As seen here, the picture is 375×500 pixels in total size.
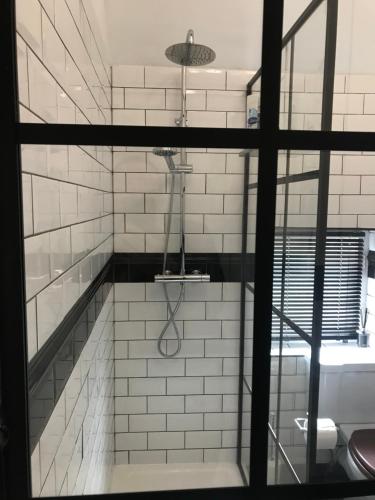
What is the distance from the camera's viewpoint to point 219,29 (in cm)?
155

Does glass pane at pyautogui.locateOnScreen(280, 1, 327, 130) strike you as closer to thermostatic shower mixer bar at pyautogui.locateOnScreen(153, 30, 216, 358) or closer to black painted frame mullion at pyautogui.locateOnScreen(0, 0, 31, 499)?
thermostatic shower mixer bar at pyautogui.locateOnScreen(153, 30, 216, 358)

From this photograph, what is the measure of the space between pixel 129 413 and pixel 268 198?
1566 millimetres

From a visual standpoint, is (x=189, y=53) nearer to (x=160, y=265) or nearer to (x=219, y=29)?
(x=219, y=29)

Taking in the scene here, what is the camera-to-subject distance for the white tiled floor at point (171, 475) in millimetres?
1411

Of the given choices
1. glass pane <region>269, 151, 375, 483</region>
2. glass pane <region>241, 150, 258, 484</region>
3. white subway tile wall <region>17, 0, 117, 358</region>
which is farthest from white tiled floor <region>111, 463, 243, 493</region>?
white subway tile wall <region>17, 0, 117, 358</region>

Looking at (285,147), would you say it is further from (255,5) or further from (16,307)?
(16,307)

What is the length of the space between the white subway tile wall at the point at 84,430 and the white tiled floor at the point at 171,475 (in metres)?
0.07

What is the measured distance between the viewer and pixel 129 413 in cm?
200

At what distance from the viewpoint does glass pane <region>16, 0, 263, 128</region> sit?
897mm

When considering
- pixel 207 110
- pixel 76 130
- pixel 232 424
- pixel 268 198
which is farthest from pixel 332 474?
pixel 207 110

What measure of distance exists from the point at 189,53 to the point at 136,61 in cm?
28

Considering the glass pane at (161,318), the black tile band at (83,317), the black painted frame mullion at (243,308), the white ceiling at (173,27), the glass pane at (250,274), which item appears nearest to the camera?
the black tile band at (83,317)

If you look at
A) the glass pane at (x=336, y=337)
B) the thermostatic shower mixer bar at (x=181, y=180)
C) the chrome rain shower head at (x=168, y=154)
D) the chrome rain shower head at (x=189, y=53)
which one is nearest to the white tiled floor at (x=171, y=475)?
the glass pane at (x=336, y=337)

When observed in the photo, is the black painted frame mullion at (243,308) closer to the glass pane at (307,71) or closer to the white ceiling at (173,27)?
the glass pane at (307,71)
